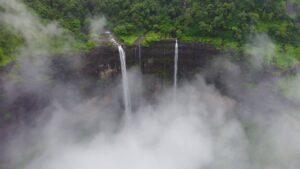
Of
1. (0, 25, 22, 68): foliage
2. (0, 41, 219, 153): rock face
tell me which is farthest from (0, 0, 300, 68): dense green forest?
(0, 25, 22, 68): foliage

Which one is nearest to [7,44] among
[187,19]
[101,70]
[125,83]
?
[101,70]

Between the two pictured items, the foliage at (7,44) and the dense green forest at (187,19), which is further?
the dense green forest at (187,19)

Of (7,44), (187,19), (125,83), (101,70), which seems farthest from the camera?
(187,19)

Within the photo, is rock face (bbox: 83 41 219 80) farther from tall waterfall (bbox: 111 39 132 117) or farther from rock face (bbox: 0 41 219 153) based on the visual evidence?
tall waterfall (bbox: 111 39 132 117)

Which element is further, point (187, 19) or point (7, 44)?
point (187, 19)

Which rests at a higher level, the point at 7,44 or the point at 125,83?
the point at 7,44

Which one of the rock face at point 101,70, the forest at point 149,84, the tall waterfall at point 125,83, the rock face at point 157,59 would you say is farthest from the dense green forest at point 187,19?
the tall waterfall at point 125,83

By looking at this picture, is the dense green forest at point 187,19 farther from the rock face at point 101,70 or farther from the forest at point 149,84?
the rock face at point 101,70

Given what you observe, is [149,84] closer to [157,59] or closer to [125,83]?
[157,59]

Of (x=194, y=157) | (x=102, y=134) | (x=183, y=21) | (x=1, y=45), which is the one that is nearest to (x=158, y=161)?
(x=194, y=157)
